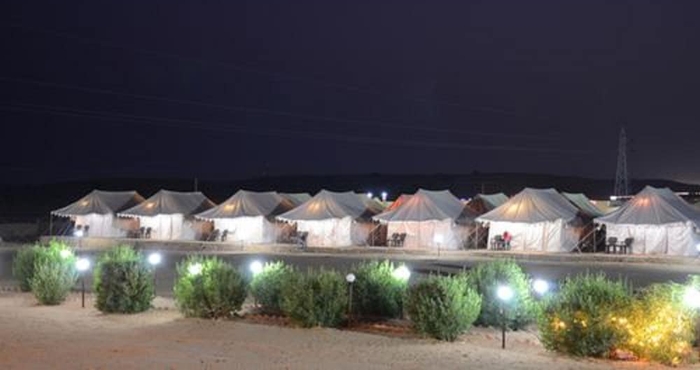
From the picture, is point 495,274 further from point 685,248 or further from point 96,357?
point 685,248

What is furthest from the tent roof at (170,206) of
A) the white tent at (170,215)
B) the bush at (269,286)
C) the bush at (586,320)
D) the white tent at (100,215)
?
the bush at (586,320)

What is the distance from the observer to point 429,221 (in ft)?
153

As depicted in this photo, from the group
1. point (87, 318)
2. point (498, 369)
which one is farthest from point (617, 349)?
point (87, 318)

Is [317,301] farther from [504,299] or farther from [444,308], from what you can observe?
[504,299]

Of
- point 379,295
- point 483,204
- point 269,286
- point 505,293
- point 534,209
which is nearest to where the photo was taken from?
point 505,293

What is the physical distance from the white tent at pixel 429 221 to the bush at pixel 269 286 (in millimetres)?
26953

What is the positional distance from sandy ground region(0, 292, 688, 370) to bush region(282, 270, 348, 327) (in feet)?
1.49

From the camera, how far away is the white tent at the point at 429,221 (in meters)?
46.4

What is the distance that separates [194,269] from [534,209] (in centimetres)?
2868

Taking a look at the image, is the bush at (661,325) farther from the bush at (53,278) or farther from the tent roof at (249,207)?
the tent roof at (249,207)

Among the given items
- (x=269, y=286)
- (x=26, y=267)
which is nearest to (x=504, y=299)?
(x=269, y=286)

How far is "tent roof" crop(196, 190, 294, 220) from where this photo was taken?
51.7 meters

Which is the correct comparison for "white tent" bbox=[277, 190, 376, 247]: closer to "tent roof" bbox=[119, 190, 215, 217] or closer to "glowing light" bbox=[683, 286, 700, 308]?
"tent roof" bbox=[119, 190, 215, 217]

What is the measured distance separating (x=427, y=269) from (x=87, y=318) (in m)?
15.4
